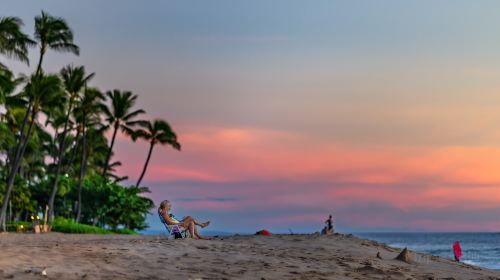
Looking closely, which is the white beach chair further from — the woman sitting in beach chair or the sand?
the sand

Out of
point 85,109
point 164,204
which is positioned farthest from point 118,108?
point 164,204

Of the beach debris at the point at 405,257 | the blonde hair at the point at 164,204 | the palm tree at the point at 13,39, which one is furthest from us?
the palm tree at the point at 13,39

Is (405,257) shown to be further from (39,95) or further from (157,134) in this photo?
(157,134)

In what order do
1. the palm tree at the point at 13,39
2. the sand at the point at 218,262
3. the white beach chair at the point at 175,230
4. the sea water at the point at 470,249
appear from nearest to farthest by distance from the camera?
the sand at the point at 218,262 < the white beach chair at the point at 175,230 < the palm tree at the point at 13,39 < the sea water at the point at 470,249

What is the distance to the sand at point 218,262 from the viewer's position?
377 inches

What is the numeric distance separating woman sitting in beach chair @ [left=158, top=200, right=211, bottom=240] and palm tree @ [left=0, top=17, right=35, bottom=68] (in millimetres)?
20683

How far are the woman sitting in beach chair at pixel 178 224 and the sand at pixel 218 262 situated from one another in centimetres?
108

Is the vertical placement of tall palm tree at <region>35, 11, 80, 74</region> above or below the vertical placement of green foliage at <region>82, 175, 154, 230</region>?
above

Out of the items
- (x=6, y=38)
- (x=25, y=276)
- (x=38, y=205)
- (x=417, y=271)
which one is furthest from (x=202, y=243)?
(x=38, y=205)

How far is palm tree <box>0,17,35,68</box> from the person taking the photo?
106ft

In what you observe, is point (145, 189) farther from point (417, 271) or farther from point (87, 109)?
point (417, 271)

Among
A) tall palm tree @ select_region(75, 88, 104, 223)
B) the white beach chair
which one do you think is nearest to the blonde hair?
the white beach chair

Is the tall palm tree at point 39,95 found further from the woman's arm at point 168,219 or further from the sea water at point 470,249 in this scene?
the sea water at point 470,249

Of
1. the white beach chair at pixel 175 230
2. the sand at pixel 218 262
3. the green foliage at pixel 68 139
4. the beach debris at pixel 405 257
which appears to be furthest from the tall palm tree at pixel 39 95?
the beach debris at pixel 405 257
